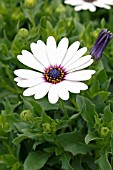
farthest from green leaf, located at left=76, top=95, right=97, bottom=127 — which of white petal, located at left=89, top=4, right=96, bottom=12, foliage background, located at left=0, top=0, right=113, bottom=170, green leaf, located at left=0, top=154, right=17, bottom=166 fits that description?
white petal, located at left=89, top=4, right=96, bottom=12

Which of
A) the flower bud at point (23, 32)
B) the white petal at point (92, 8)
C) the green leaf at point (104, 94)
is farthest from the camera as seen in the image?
the white petal at point (92, 8)

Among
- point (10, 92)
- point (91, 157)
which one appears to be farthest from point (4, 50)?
point (91, 157)

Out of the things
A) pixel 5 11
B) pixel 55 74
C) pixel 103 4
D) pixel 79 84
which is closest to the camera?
pixel 79 84

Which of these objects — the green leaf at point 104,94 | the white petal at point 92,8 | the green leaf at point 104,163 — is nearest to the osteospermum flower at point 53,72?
the green leaf at point 104,94

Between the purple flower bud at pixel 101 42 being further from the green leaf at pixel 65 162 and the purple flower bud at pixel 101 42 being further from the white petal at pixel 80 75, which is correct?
the green leaf at pixel 65 162

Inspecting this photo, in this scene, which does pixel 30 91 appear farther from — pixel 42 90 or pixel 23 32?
pixel 23 32

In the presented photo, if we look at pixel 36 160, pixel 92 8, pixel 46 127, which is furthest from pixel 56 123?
pixel 92 8

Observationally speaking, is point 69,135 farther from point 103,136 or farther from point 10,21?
point 10,21
